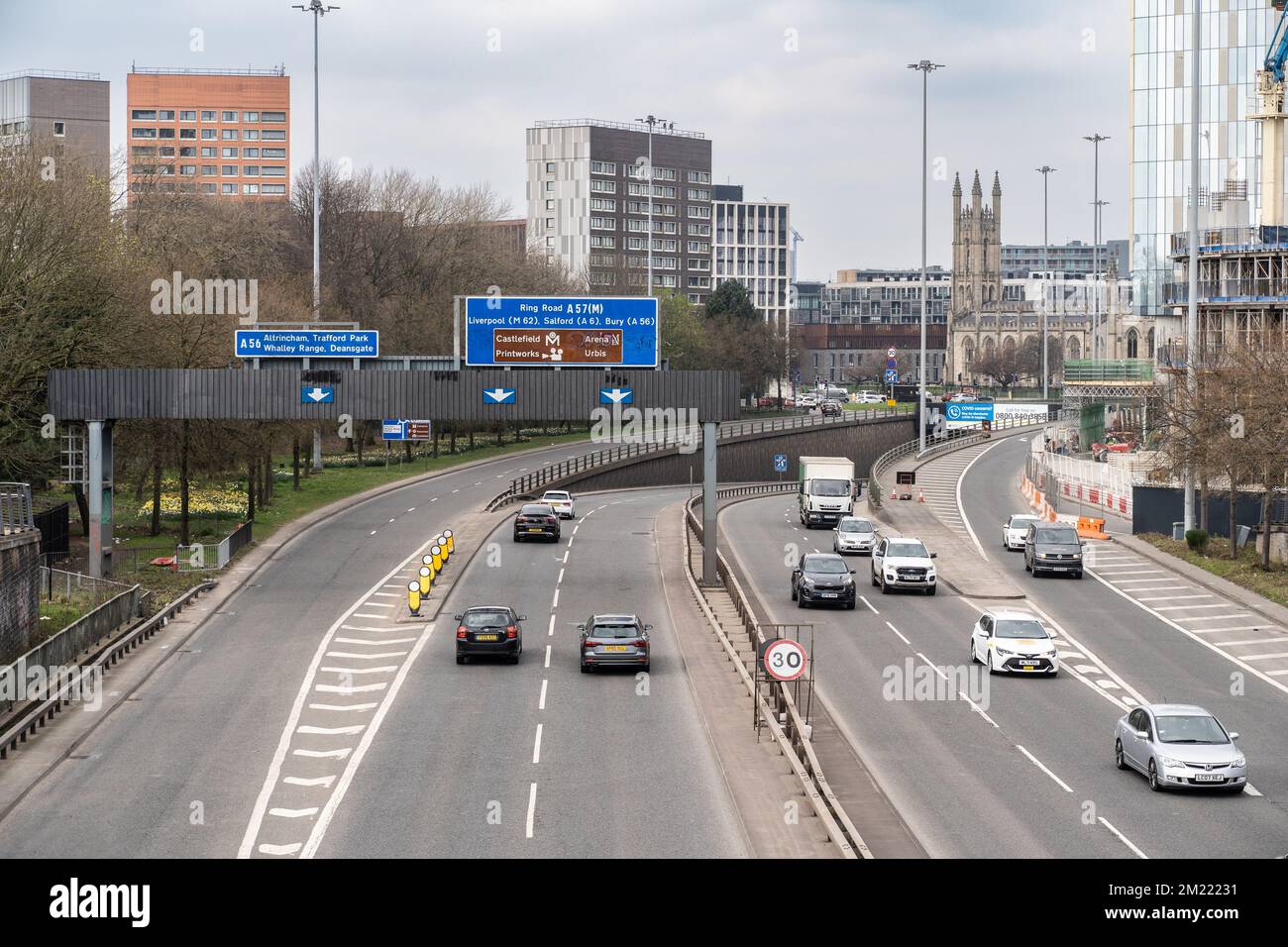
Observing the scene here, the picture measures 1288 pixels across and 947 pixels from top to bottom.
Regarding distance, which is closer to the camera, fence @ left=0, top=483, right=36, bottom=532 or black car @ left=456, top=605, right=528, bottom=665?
black car @ left=456, top=605, right=528, bottom=665

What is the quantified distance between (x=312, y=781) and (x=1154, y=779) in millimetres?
13175

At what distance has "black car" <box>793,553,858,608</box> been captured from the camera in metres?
43.7

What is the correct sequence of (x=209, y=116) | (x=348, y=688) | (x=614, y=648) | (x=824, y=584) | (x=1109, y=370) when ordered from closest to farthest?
(x=348, y=688), (x=614, y=648), (x=824, y=584), (x=1109, y=370), (x=209, y=116)

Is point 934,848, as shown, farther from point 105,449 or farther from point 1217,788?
point 105,449

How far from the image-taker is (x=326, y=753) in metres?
27.1

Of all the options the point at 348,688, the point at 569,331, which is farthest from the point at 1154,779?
the point at 569,331

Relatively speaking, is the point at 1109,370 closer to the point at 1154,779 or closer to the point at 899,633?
the point at 899,633

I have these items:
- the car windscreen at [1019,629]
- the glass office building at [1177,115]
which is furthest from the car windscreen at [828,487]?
the glass office building at [1177,115]

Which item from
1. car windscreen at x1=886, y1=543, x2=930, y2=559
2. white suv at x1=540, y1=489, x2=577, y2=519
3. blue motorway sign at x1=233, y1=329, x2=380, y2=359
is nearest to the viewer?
car windscreen at x1=886, y1=543, x2=930, y2=559

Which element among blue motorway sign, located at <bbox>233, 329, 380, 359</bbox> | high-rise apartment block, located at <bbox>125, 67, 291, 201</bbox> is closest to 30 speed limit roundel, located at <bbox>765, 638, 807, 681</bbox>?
blue motorway sign, located at <bbox>233, 329, 380, 359</bbox>

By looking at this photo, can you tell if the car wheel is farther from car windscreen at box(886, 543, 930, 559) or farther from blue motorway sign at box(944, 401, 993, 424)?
blue motorway sign at box(944, 401, 993, 424)

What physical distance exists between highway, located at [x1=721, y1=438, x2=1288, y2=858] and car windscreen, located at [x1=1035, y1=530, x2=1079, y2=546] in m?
1.28

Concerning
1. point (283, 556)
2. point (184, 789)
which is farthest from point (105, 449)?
point (184, 789)

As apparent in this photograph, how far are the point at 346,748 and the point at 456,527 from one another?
3865 centimetres
